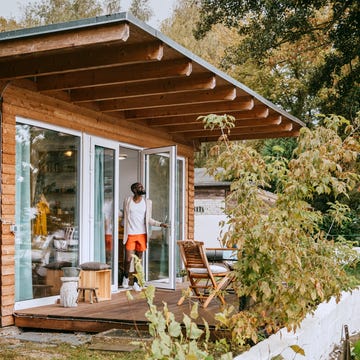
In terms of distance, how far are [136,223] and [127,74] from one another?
312 centimetres

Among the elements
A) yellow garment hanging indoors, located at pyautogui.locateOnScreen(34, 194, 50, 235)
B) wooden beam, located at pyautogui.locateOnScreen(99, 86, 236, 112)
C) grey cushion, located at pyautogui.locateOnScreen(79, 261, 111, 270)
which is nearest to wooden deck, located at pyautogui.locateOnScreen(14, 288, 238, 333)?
grey cushion, located at pyautogui.locateOnScreen(79, 261, 111, 270)

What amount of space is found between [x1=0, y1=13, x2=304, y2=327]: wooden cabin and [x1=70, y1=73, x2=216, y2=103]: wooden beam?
0.04ft

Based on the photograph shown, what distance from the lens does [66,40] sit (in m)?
5.43

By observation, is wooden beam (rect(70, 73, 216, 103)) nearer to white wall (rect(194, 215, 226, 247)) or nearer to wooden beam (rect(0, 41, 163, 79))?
wooden beam (rect(0, 41, 163, 79))

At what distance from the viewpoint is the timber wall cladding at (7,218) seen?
682cm

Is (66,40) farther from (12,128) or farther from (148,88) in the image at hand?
(148,88)

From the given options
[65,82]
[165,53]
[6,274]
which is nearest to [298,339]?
[165,53]

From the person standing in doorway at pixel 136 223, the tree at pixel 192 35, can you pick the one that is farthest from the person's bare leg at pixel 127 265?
the tree at pixel 192 35

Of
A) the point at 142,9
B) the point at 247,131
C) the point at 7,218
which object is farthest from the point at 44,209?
the point at 142,9

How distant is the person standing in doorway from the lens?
916 cm

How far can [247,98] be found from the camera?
27.7 feet

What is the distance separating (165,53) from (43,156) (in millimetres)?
2328

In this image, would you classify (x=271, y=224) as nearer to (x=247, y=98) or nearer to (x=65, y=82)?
(x=65, y=82)

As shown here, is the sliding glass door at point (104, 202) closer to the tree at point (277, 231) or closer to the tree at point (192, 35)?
the tree at point (277, 231)
